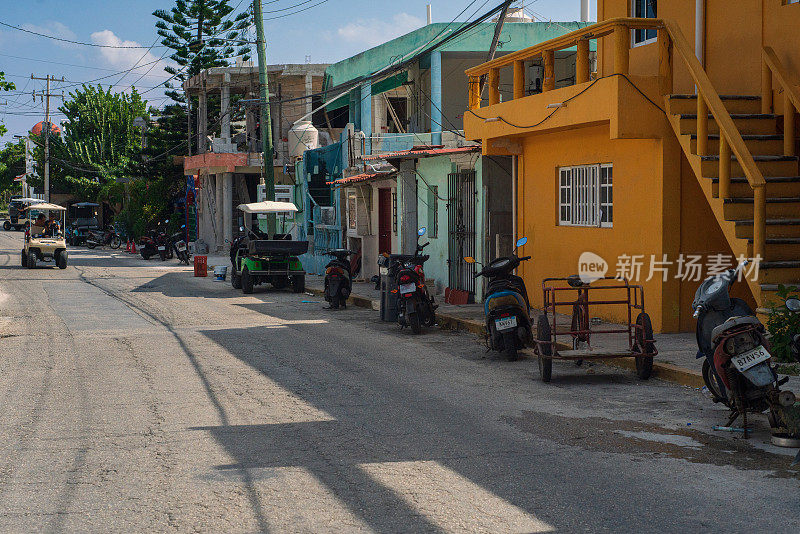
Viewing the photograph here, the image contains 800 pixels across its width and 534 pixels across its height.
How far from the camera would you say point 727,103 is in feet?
40.4

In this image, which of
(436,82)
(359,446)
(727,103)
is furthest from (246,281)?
(359,446)

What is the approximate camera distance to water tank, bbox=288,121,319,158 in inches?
1300

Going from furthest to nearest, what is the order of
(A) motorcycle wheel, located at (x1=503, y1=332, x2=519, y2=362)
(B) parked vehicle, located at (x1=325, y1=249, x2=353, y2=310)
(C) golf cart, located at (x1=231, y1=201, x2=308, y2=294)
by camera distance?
(C) golf cart, located at (x1=231, y1=201, x2=308, y2=294), (B) parked vehicle, located at (x1=325, y1=249, x2=353, y2=310), (A) motorcycle wheel, located at (x1=503, y1=332, x2=519, y2=362)

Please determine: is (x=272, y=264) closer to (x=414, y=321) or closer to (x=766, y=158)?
(x=414, y=321)

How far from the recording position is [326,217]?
27078 millimetres

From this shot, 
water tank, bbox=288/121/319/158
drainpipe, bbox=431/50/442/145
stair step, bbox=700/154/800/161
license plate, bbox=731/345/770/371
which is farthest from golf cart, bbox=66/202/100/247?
license plate, bbox=731/345/770/371

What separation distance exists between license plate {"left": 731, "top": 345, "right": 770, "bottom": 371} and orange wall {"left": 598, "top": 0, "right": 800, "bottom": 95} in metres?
5.99

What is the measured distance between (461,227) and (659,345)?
717cm

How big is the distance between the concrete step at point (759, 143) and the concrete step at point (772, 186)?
560 millimetres

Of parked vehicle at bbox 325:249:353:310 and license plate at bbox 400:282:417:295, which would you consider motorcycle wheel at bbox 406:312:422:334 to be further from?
parked vehicle at bbox 325:249:353:310

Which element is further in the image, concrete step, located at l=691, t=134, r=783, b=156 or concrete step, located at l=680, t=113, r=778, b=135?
concrete step, located at l=680, t=113, r=778, b=135

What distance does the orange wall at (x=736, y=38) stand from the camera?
38.4 feet

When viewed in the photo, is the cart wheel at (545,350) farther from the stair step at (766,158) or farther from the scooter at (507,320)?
the stair step at (766,158)

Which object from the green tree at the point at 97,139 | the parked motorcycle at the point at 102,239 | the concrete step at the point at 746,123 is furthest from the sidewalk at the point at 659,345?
the green tree at the point at 97,139
